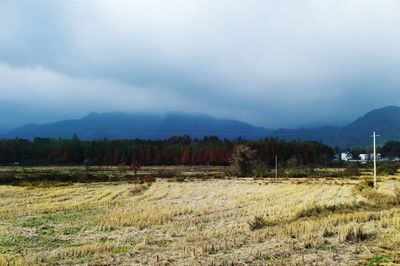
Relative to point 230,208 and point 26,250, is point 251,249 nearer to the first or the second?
point 26,250

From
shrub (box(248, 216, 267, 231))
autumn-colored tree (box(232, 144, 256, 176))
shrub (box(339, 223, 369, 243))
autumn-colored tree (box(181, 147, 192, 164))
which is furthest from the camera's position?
autumn-colored tree (box(181, 147, 192, 164))

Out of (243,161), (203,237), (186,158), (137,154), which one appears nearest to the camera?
(203,237)

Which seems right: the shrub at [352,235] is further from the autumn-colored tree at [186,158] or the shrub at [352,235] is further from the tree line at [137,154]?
the autumn-colored tree at [186,158]

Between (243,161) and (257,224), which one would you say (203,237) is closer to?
(257,224)

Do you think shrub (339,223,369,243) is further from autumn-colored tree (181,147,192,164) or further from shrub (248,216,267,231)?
autumn-colored tree (181,147,192,164)

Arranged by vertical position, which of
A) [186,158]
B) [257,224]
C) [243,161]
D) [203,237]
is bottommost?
[203,237]

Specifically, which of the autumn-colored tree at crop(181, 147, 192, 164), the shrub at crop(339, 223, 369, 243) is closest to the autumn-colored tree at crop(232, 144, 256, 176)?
the autumn-colored tree at crop(181, 147, 192, 164)

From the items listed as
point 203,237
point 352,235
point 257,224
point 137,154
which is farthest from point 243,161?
point 352,235

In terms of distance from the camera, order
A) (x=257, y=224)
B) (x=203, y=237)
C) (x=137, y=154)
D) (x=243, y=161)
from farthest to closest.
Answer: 1. (x=137, y=154)
2. (x=243, y=161)
3. (x=257, y=224)
4. (x=203, y=237)

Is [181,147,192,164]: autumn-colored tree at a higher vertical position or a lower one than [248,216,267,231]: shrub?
higher

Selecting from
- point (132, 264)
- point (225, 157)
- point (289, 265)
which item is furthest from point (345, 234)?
point (225, 157)

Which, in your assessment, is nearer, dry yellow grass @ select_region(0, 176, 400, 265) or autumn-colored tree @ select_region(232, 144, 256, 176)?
dry yellow grass @ select_region(0, 176, 400, 265)

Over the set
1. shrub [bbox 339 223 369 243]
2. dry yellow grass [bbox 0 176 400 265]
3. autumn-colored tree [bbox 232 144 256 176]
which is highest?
autumn-colored tree [bbox 232 144 256 176]

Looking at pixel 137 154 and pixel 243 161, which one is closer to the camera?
pixel 243 161
